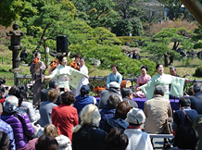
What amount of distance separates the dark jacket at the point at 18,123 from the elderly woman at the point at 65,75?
12.2ft

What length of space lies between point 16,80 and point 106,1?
2807cm

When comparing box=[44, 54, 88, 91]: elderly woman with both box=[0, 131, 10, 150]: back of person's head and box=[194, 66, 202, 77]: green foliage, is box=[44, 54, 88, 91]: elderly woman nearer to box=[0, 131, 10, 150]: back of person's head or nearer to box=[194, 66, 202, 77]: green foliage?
box=[0, 131, 10, 150]: back of person's head

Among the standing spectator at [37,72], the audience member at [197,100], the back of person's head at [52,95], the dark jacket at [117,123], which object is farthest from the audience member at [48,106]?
the standing spectator at [37,72]

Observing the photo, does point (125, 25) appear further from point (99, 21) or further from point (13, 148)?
point (13, 148)

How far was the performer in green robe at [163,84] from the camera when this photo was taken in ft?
22.9

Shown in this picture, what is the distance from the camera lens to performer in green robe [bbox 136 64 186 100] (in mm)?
6977

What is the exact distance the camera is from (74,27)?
18.3 m

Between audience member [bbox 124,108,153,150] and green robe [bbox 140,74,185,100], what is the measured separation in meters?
3.28

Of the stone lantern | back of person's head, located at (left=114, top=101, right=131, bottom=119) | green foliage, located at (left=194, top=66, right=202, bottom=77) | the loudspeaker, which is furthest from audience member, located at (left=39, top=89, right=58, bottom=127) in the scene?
green foliage, located at (left=194, top=66, right=202, bottom=77)

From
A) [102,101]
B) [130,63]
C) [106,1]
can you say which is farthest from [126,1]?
[102,101]

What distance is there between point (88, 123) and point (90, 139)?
185mm

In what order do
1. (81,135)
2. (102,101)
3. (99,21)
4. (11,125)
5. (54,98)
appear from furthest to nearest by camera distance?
1. (99,21)
2. (102,101)
3. (54,98)
4. (11,125)
5. (81,135)

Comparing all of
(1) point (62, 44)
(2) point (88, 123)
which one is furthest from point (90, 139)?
(1) point (62, 44)

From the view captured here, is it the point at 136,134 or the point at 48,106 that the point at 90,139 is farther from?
the point at 48,106
